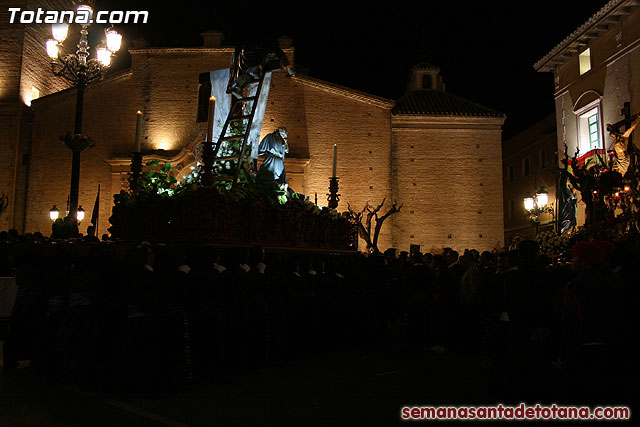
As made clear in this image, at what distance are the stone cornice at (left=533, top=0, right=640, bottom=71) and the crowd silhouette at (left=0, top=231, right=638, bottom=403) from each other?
13.7 metres

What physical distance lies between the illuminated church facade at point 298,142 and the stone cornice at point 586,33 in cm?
408

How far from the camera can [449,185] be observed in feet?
84.7

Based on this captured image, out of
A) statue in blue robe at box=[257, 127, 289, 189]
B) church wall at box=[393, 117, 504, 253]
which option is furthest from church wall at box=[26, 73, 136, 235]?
statue in blue robe at box=[257, 127, 289, 189]

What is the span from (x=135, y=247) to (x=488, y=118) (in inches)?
910

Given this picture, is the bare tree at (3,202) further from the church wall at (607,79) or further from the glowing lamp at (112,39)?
the church wall at (607,79)

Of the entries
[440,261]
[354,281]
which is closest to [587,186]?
[440,261]

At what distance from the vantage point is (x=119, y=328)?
6.43m

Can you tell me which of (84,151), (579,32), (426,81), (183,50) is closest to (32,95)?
(84,151)

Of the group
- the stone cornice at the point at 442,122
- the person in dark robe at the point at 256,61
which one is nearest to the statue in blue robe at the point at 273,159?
the person in dark robe at the point at 256,61

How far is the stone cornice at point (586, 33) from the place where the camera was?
58.6 feet

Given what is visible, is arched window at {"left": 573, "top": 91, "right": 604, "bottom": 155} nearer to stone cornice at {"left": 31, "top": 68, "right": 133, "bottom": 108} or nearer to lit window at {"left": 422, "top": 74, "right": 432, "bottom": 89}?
lit window at {"left": 422, "top": 74, "right": 432, "bottom": 89}

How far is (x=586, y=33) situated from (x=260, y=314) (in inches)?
722

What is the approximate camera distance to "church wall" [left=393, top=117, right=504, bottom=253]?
25328 mm

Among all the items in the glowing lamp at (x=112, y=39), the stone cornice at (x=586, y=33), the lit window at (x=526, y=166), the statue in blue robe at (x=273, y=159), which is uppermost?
the stone cornice at (x=586, y=33)
